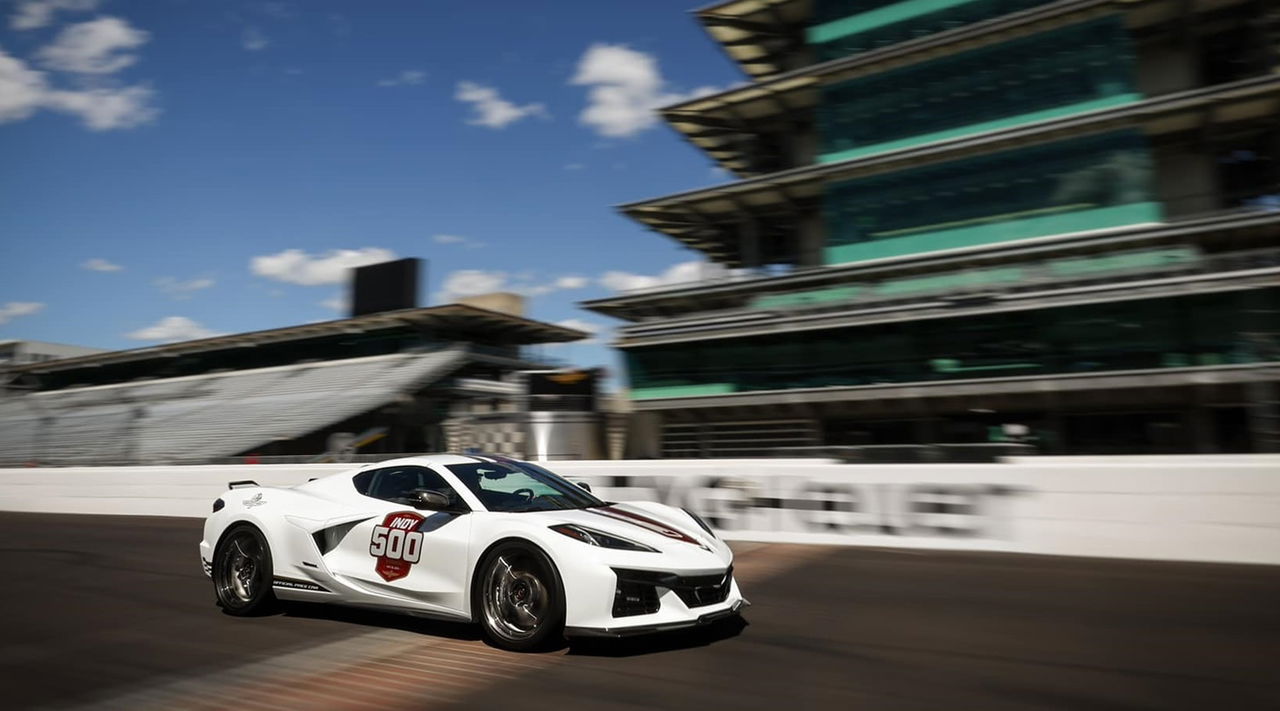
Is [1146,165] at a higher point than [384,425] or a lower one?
higher

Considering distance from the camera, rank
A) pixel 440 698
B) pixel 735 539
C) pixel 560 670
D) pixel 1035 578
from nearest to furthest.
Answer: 1. pixel 440 698
2. pixel 560 670
3. pixel 1035 578
4. pixel 735 539

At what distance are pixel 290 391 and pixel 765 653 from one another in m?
40.6

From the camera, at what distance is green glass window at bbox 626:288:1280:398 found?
21750 mm

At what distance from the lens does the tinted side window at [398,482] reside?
617 centimetres

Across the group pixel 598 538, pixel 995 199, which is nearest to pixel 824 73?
pixel 995 199

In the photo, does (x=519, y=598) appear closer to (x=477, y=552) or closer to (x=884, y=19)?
(x=477, y=552)

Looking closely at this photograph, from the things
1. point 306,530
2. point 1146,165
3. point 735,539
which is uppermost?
point 1146,165

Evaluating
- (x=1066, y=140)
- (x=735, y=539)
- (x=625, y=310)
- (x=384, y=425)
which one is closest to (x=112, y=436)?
(x=384, y=425)

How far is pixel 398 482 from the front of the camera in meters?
6.35

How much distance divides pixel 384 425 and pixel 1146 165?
2924cm

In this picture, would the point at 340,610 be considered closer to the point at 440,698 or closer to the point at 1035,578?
the point at 440,698

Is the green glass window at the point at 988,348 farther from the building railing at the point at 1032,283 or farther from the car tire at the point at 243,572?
the car tire at the point at 243,572

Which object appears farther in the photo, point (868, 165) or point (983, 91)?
point (868, 165)

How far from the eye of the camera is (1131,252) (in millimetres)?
23031
